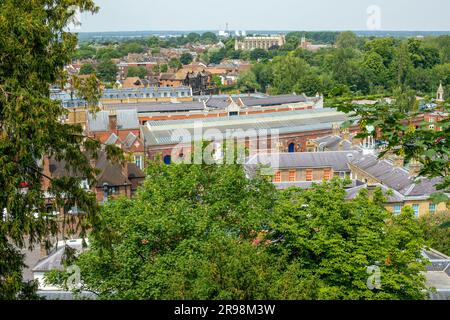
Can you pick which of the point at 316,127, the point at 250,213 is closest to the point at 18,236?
the point at 250,213

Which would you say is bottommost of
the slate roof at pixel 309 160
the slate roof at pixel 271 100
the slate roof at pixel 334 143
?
the slate roof at pixel 309 160

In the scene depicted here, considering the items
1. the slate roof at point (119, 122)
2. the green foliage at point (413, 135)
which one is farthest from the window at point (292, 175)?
the green foliage at point (413, 135)

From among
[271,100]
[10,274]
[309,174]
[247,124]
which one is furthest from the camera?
[271,100]

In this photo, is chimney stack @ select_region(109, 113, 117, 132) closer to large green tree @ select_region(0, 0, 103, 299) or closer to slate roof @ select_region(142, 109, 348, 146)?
slate roof @ select_region(142, 109, 348, 146)

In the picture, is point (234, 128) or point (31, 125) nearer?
point (31, 125)

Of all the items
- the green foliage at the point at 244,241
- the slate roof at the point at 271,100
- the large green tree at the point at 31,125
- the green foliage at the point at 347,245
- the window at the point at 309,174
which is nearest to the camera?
the large green tree at the point at 31,125

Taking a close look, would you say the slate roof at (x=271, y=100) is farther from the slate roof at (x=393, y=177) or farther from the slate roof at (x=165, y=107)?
the slate roof at (x=393, y=177)

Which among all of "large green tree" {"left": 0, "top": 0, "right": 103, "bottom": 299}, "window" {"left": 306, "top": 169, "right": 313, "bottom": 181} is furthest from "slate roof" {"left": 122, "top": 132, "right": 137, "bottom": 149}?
"large green tree" {"left": 0, "top": 0, "right": 103, "bottom": 299}

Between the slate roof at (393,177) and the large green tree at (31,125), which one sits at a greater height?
the large green tree at (31,125)

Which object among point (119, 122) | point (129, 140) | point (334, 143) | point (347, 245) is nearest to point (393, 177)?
point (334, 143)

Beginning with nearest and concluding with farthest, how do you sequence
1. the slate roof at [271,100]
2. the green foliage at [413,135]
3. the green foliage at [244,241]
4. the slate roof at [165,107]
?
the green foliage at [413,135] < the green foliage at [244,241] < the slate roof at [165,107] < the slate roof at [271,100]

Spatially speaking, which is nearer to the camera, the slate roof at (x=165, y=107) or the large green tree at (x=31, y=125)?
the large green tree at (x=31, y=125)

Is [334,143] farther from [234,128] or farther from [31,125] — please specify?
[31,125]

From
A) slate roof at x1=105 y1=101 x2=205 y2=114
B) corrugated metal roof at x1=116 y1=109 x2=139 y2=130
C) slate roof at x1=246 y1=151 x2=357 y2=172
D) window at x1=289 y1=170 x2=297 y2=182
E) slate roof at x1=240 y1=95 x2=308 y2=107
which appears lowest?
window at x1=289 y1=170 x2=297 y2=182
